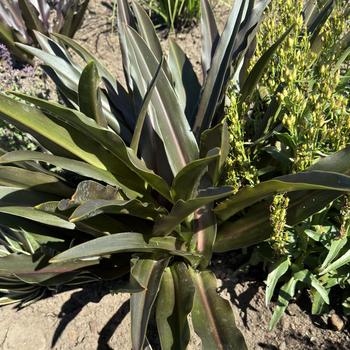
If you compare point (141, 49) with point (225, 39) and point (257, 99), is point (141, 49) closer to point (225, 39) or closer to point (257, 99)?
point (225, 39)

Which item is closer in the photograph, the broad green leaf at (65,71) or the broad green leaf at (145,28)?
the broad green leaf at (65,71)

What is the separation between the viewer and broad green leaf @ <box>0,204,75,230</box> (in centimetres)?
184

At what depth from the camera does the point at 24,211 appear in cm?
185

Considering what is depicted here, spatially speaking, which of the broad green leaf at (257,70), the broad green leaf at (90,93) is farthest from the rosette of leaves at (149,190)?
the broad green leaf at (257,70)

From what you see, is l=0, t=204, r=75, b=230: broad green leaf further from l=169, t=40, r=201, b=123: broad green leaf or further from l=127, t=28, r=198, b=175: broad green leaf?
l=169, t=40, r=201, b=123: broad green leaf

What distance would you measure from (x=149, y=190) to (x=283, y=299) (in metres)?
0.71

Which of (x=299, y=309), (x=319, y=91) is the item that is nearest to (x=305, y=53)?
(x=319, y=91)

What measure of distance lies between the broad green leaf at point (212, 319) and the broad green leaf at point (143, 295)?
7.0 inches

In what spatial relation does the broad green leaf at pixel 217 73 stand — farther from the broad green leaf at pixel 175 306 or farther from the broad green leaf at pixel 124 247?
the broad green leaf at pixel 175 306

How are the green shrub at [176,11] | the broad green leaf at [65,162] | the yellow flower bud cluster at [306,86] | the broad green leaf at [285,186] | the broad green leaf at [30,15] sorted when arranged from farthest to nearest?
the green shrub at [176,11]
the broad green leaf at [30,15]
the broad green leaf at [65,162]
the yellow flower bud cluster at [306,86]
the broad green leaf at [285,186]

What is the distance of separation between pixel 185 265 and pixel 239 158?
1.82 ft

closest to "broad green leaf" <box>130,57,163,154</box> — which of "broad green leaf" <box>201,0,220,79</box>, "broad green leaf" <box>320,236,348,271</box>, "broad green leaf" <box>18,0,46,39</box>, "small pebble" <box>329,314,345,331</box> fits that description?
"broad green leaf" <box>201,0,220,79</box>

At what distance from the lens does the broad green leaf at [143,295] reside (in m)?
1.64

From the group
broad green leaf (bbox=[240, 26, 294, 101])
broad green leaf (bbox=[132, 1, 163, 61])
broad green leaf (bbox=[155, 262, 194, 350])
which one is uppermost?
broad green leaf (bbox=[132, 1, 163, 61])
